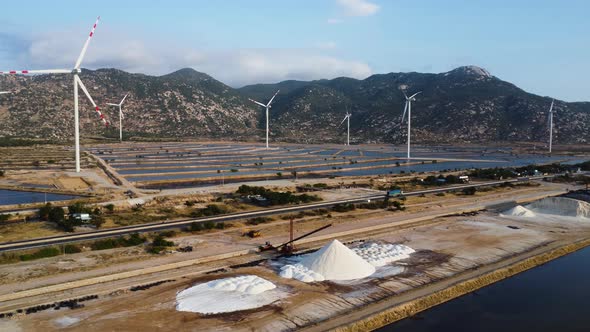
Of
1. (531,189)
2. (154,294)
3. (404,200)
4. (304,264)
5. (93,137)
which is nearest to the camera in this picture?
(154,294)

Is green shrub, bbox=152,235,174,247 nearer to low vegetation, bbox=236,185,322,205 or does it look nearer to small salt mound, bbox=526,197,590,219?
low vegetation, bbox=236,185,322,205

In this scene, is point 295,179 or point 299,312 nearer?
point 299,312

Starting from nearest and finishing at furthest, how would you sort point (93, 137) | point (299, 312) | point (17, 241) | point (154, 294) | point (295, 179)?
1. point (299, 312)
2. point (154, 294)
3. point (17, 241)
4. point (295, 179)
5. point (93, 137)

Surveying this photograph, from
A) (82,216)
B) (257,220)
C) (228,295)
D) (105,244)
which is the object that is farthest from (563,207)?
(82,216)

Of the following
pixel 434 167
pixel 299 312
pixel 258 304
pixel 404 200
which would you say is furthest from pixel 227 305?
pixel 434 167

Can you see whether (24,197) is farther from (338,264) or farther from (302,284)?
(338,264)

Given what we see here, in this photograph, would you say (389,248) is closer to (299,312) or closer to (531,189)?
(299,312)

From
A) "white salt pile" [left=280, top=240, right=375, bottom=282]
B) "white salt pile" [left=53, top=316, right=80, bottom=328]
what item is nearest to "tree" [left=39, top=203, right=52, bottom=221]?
"white salt pile" [left=53, top=316, right=80, bottom=328]
